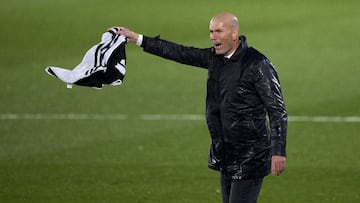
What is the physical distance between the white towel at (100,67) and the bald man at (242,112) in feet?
2.72

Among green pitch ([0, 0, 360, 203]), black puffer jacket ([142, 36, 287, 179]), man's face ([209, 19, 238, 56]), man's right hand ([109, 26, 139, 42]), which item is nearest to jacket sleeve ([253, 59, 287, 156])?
black puffer jacket ([142, 36, 287, 179])

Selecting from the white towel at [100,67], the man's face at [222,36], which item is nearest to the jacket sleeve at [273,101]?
the man's face at [222,36]

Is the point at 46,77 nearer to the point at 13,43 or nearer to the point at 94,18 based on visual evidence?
the point at 13,43

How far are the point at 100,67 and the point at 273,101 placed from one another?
155 centimetres

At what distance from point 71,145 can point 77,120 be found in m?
1.62

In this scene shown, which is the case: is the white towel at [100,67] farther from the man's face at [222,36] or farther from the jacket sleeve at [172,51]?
the man's face at [222,36]

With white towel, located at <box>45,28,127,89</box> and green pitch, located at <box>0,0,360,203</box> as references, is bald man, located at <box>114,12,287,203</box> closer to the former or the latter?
white towel, located at <box>45,28,127,89</box>

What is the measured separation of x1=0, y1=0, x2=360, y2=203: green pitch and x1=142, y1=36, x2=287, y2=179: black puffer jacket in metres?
3.17

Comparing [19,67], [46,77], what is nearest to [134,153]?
[46,77]

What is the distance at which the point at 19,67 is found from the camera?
835 inches

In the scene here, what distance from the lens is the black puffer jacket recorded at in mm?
9188

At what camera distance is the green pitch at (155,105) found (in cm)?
1321

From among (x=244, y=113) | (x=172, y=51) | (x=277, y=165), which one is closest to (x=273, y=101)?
(x=244, y=113)

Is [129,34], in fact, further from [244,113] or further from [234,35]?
[244,113]
